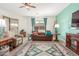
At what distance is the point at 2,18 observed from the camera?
2146mm

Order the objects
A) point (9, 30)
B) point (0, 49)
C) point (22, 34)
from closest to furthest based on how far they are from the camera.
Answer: point (0, 49) < point (9, 30) < point (22, 34)

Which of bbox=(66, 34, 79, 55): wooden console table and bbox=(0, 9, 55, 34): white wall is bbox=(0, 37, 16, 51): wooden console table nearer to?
bbox=(0, 9, 55, 34): white wall

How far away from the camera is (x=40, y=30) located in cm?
246

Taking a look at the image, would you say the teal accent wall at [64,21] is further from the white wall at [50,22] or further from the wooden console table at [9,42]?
the wooden console table at [9,42]

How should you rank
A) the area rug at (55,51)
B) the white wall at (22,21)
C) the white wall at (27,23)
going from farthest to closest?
1. the white wall at (27,23)
2. the white wall at (22,21)
3. the area rug at (55,51)

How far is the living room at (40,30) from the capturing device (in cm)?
230

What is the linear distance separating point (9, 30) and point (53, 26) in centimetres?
102

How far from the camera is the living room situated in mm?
2297

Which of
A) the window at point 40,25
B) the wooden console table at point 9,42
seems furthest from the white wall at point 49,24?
the wooden console table at point 9,42

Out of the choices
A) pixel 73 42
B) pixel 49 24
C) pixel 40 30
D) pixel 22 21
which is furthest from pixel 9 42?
pixel 73 42

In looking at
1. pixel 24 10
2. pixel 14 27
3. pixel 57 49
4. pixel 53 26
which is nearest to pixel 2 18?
pixel 14 27

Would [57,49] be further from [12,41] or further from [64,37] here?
[12,41]

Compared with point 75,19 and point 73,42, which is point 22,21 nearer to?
point 75,19

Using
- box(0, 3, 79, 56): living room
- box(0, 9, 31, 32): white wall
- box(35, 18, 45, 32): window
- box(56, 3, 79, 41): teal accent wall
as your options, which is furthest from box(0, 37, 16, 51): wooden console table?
box(56, 3, 79, 41): teal accent wall
